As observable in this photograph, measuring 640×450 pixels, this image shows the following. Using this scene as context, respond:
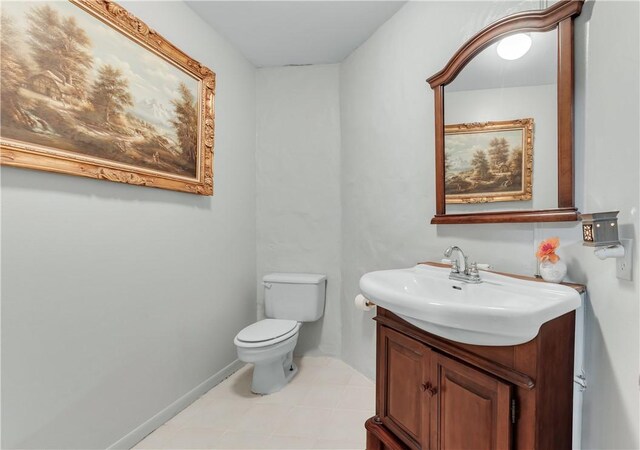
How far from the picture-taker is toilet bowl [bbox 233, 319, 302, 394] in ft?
6.27

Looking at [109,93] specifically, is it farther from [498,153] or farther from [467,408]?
[467,408]

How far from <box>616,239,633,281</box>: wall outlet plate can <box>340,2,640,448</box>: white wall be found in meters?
0.02

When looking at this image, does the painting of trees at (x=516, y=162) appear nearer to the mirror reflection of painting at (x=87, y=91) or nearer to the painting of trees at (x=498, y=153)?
the painting of trees at (x=498, y=153)

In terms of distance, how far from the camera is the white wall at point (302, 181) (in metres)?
2.56

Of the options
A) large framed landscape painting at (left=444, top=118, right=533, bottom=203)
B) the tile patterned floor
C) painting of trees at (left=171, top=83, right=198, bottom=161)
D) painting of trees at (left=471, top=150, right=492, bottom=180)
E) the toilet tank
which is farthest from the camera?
the toilet tank

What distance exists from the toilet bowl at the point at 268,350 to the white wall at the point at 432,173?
55 cm

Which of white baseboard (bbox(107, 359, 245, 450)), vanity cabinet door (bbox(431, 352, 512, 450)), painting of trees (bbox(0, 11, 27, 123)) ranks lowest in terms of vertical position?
white baseboard (bbox(107, 359, 245, 450))

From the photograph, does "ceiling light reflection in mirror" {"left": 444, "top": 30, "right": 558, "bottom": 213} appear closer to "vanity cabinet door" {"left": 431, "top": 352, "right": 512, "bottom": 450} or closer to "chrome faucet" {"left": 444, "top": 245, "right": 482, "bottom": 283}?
"chrome faucet" {"left": 444, "top": 245, "right": 482, "bottom": 283}

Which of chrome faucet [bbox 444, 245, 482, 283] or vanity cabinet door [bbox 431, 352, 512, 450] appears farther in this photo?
chrome faucet [bbox 444, 245, 482, 283]

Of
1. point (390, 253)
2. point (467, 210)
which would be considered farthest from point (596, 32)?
point (390, 253)

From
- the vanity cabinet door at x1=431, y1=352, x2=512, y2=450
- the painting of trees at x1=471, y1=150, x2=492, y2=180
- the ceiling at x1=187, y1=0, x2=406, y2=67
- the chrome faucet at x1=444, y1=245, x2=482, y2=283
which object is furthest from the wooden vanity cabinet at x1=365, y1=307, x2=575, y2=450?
the ceiling at x1=187, y1=0, x2=406, y2=67

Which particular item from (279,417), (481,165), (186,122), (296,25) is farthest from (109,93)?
(279,417)

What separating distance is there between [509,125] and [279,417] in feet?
6.37

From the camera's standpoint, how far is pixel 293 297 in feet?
7.95
